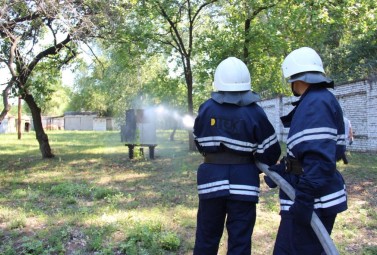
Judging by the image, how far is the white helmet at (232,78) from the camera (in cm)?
318

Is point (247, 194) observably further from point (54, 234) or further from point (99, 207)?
point (99, 207)

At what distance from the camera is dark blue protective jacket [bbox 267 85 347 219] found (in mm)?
2348

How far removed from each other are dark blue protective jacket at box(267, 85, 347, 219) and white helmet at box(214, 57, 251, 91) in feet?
2.04

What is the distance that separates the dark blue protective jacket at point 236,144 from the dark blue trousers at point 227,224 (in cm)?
9

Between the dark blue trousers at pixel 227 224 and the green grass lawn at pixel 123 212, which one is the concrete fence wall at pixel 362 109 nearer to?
the green grass lawn at pixel 123 212

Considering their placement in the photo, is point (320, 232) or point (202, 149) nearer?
point (320, 232)

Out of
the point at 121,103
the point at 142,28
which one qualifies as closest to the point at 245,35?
the point at 142,28

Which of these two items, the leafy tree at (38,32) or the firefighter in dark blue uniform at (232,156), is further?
the leafy tree at (38,32)

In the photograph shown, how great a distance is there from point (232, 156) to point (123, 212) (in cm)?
350

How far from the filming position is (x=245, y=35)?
13070 mm

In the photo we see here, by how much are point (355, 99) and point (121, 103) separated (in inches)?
873

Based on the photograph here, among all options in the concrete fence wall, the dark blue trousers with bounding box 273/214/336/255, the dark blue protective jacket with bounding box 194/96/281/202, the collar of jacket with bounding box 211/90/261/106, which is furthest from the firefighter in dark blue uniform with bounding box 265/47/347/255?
the concrete fence wall

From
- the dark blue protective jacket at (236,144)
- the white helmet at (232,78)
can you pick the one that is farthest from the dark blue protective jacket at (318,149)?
the white helmet at (232,78)

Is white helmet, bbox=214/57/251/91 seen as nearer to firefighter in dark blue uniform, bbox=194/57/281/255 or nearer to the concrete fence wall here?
firefighter in dark blue uniform, bbox=194/57/281/255
